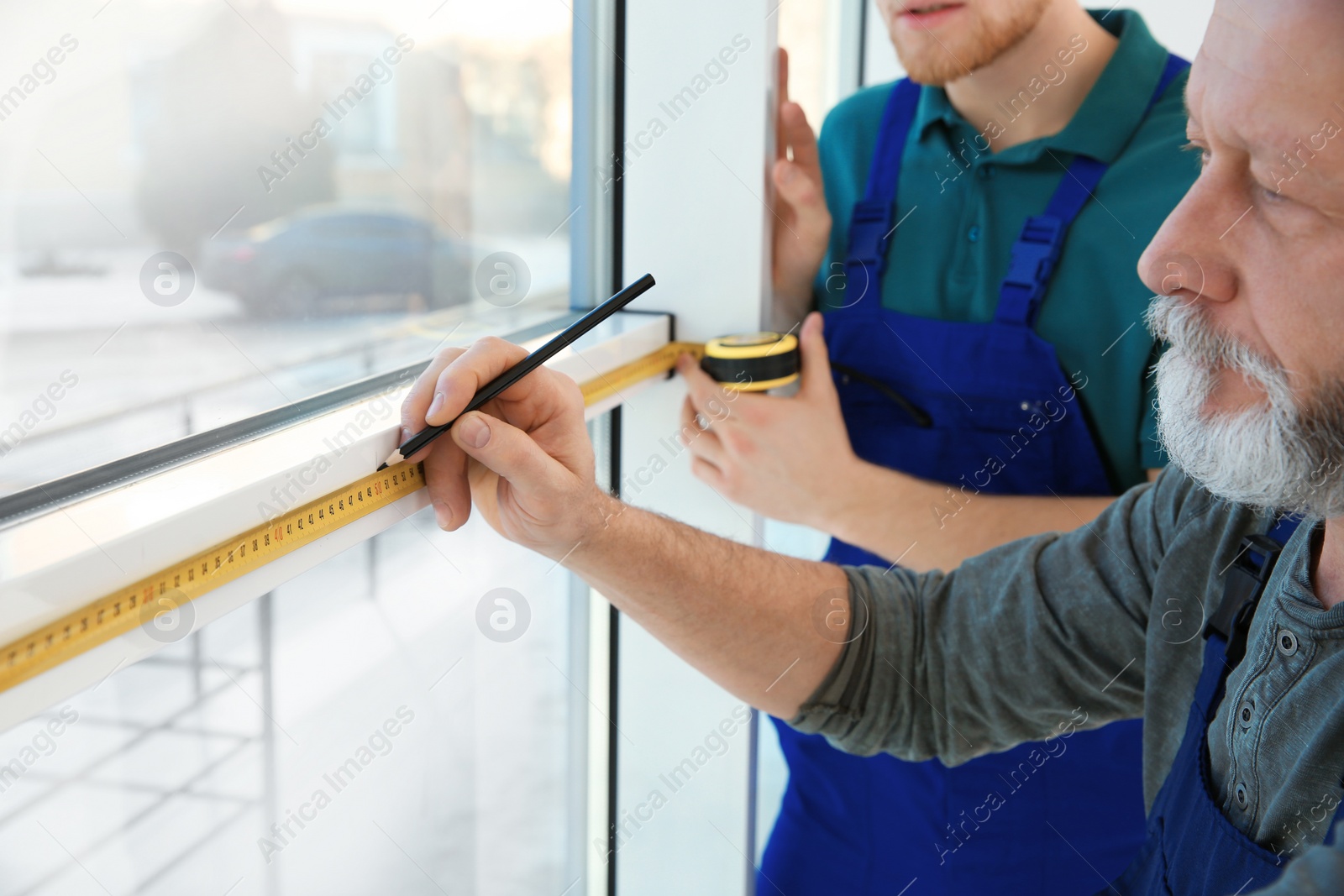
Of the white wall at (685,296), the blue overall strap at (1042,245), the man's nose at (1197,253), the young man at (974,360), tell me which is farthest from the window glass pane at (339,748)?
the man's nose at (1197,253)

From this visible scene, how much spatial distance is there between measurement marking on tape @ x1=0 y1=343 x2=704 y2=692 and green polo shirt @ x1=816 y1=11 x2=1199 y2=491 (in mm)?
857

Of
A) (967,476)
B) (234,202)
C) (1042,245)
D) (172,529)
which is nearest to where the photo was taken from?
(172,529)

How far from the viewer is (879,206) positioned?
4.97 ft

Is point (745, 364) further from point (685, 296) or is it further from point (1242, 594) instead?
point (1242, 594)

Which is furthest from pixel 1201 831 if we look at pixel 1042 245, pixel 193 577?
pixel 193 577


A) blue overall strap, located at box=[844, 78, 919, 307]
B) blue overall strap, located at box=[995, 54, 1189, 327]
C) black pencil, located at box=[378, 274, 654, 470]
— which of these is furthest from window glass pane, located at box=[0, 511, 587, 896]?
blue overall strap, located at box=[995, 54, 1189, 327]

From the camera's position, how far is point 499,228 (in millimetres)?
1309

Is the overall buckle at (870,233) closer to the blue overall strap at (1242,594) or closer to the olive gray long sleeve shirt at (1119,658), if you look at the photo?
the olive gray long sleeve shirt at (1119,658)

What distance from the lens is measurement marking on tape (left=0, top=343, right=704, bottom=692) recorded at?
590 mm

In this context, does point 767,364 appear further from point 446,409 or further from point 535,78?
point 446,409

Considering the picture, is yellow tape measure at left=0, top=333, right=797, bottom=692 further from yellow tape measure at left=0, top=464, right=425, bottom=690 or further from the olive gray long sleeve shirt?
the olive gray long sleeve shirt

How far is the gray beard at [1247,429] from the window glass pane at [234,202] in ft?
2.54

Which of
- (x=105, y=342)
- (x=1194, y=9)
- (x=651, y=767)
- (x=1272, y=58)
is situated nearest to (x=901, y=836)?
(x=651, y=767)

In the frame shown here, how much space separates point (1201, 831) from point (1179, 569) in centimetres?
26
